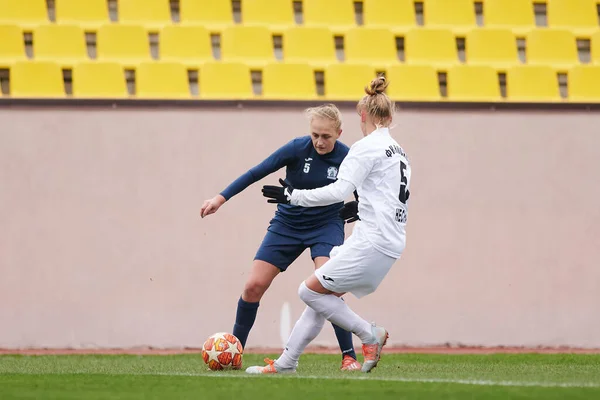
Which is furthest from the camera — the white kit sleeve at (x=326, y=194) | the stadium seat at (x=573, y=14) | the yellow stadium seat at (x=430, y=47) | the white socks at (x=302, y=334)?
the stadium seat at (x=573, y=14)

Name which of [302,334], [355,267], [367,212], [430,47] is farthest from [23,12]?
[355,267]

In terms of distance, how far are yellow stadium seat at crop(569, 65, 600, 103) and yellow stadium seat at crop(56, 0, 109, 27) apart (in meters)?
5.25

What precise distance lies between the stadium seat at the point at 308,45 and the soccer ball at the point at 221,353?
5.10 m

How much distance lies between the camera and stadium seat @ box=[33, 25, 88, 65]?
10.3 metres

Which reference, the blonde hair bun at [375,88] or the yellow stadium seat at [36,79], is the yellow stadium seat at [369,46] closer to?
the yellow stadium seat at [36,79]

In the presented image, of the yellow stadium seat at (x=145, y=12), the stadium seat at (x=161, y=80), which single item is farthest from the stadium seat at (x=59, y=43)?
the stadium seat at (x=161, y=80)

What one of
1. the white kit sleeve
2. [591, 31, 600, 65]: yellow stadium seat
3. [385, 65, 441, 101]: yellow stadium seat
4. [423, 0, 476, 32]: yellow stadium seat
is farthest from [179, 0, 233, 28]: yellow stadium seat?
the white kit sleeve

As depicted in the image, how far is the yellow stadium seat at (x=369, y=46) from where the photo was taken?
34.9 feet

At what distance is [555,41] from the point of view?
11023 mm

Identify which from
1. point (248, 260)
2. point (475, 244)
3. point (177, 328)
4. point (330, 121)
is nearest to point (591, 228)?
point (475, 244)

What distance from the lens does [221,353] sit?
601cm

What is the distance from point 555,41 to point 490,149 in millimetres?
2069

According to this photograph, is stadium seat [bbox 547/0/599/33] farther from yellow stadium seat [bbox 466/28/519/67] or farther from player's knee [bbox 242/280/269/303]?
player's knee [bbox 242/280/269/303]

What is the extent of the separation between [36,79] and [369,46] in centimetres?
360
